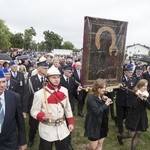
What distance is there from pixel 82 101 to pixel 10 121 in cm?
721

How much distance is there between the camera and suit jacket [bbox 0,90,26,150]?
4.45 metres

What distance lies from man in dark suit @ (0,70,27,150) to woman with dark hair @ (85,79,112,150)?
1.85m

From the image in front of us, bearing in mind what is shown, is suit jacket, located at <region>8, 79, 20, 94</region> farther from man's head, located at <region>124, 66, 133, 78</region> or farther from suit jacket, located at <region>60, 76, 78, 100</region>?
man's head, located at <region>124, 66, 133, 78</region>

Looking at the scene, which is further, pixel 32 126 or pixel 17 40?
pixel 17 40

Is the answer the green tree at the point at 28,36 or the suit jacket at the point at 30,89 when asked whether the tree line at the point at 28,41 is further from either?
the suit jacket at the point at 30,89

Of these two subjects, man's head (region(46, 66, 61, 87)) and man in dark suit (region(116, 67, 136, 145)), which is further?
man in dark suit (region(116, 67, 136, 145))

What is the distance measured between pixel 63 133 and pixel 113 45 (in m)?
3.93

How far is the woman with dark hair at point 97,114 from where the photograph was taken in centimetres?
612

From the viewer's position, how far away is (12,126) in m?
4.54

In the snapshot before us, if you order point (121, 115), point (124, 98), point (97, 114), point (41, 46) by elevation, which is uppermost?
point (97, 114)

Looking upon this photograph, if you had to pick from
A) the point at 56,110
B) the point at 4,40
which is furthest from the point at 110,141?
the point at 4,40

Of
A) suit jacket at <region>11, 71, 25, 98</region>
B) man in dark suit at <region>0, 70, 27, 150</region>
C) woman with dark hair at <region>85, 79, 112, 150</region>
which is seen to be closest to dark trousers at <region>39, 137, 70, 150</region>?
man in dark suit at <region>0, 70, 27, 150</region>

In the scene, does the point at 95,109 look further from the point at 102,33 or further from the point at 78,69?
the point at 78,69

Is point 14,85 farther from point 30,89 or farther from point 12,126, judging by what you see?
point 12,126
